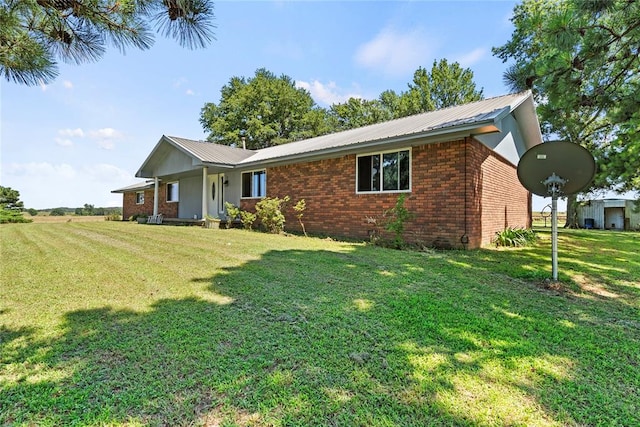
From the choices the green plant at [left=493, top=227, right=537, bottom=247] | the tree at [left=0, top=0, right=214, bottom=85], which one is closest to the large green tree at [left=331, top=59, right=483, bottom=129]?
the green plant at [left=493, top=227, right=537, bottom=247]

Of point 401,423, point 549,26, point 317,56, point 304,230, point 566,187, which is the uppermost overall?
point 317,56

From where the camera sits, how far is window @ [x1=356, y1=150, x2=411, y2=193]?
29.4ft

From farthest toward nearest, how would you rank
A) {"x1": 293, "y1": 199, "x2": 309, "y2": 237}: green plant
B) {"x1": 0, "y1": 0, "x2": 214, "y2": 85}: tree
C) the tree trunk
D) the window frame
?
the window frame < the tree trunk < {"x1": 293, "y1": 199, "x2": 309, "y2": 237}: green plant < {"x1": 0, "y1": 0, "x2": 214, "y2": 85}: tree

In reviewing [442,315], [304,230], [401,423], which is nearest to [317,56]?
[304,230]

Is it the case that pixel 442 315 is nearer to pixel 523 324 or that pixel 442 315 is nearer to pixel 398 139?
pixel 523 324

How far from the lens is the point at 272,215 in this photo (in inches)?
453

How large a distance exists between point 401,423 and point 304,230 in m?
9.72

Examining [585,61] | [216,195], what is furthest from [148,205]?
[585,61]

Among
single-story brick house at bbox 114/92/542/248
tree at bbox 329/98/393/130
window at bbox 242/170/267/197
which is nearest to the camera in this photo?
single-story brick house at bbox 114/92/542/248

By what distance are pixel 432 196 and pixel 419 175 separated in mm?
702

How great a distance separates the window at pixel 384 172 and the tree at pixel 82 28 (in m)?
6.79

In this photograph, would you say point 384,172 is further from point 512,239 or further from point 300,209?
point 512,239

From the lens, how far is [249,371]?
2.27 metres

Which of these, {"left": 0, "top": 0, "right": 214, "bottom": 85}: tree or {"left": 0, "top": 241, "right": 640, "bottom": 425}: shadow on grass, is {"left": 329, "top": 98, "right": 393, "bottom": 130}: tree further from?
{"left": 0, "top": 241, "right": 640, "bottom": 425}: shadow on grass
